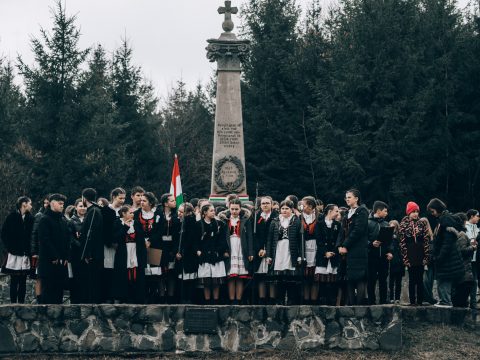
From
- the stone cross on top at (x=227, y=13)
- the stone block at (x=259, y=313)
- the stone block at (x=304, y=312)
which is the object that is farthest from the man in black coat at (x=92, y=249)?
the stone cross on top at (x=227, y=13)

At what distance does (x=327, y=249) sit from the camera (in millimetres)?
12375

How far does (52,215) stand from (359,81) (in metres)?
16.2

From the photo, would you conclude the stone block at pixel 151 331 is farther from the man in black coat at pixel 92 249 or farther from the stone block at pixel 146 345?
the man in black coat at pixel 92 249

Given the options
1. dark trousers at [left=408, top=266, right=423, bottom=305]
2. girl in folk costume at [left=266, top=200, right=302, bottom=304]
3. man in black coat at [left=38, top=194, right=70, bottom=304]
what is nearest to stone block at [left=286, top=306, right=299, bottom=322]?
girl in folk costume at [left=266, top=200, right=302, bottom=304]

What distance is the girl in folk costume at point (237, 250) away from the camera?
40.5ft

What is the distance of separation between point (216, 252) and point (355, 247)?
217cm

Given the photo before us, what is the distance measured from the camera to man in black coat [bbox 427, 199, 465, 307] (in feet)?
42.2

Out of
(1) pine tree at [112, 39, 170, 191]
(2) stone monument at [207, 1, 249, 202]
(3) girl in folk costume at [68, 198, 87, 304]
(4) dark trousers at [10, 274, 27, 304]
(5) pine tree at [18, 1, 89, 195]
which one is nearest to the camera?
(3) girl in folk costume at [68, 198, 87, 304]

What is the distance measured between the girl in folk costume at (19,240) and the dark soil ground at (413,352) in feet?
→ 8.70

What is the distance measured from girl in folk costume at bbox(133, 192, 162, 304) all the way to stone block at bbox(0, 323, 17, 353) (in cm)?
244

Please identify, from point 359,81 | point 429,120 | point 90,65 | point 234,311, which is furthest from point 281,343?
point 90,65

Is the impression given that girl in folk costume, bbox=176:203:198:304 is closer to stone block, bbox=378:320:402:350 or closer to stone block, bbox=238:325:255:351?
stone block, bbox=238:325:255:351

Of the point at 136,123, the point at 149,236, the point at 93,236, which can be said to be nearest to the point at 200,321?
the point at 149,236

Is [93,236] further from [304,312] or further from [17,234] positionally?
[304,312]
